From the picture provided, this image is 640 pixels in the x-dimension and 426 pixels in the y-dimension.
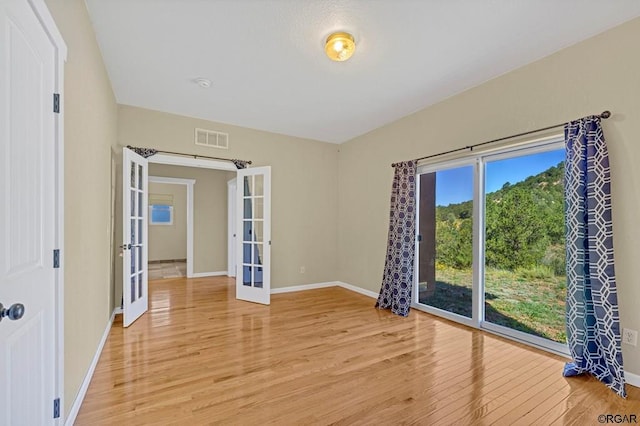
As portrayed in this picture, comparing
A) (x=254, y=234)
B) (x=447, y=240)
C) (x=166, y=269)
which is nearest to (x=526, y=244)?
(x=447, y=240)

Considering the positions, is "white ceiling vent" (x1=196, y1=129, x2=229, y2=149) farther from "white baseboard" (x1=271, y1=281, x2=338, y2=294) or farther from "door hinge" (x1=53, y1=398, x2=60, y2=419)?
"door hinge" (x1=53, y1=398, x2=60, y2=419)

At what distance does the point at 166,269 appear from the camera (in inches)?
285

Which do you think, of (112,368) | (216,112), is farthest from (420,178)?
(112,368)

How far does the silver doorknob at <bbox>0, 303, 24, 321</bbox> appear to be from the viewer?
3.47ft

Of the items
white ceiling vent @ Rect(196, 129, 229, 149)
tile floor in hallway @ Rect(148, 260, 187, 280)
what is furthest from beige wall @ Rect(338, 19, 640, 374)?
tile floor in hallway @ Rect(148, 260, 187, 280)

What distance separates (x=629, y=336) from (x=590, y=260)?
631 millimetres

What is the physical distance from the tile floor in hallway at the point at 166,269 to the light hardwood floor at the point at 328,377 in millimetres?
2986

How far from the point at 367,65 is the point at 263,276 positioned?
3.21 m

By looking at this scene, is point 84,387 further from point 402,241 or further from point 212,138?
point 402,241

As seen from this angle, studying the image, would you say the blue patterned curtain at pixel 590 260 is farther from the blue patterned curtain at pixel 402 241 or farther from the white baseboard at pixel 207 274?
the white baseboard at pixel 207 274

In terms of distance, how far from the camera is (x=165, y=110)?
13.3ft

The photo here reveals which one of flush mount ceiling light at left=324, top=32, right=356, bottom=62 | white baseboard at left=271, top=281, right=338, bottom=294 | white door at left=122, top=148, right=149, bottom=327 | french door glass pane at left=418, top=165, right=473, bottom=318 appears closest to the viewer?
flush mount ceiling light at left=324, top=32, right=356, bottom=62

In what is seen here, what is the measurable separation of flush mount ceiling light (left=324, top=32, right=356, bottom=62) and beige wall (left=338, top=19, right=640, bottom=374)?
177cm

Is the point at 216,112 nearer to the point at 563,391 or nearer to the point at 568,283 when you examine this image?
the point at 568,283
